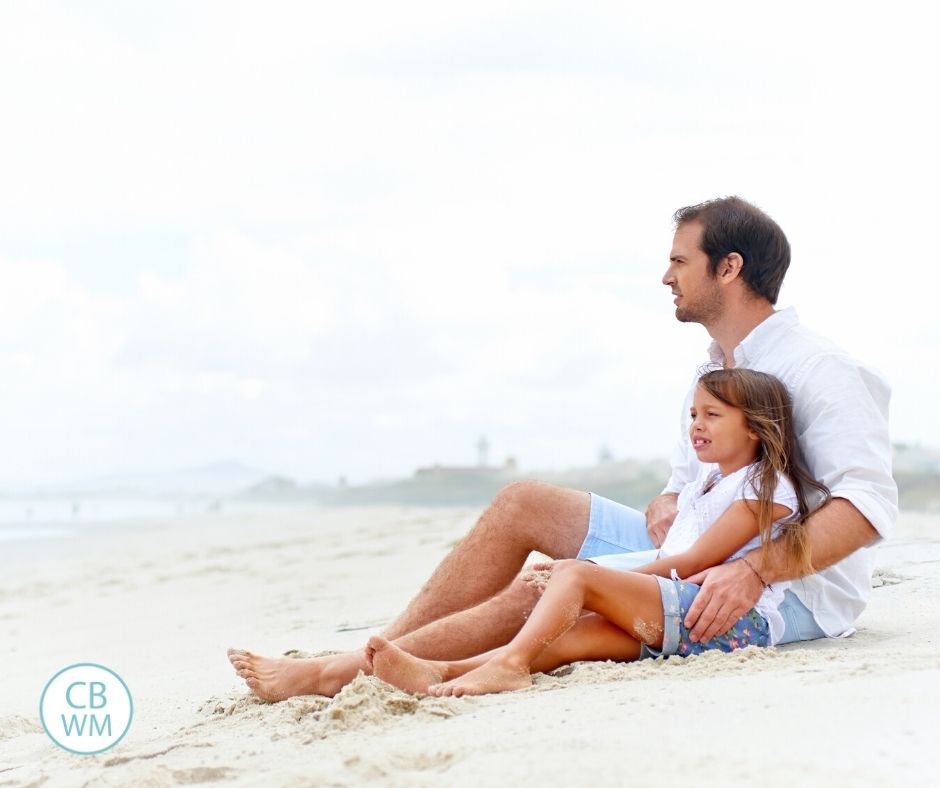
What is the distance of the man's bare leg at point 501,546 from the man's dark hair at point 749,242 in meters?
0.78

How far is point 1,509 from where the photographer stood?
80.1ft

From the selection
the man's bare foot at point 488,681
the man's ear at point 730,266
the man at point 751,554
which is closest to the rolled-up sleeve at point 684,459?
the man at point 751,554

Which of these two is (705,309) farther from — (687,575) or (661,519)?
(687,575)

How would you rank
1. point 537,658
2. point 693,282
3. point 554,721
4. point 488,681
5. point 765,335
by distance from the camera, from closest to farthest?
point 554,721, point 488,681, point 537,658, point 765,335, point 693,282

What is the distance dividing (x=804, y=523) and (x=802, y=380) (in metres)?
0.40

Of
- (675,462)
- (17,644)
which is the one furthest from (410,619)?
(17,644)

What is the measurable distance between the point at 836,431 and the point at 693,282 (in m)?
0.62

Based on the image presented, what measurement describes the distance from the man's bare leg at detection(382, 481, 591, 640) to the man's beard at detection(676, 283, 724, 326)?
602 millimetres

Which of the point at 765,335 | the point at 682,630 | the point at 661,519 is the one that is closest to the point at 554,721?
the point at 682,630

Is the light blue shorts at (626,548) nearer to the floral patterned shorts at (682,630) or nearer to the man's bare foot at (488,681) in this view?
the floral patterned shorts at (682,630)

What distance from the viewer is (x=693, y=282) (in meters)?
3.33

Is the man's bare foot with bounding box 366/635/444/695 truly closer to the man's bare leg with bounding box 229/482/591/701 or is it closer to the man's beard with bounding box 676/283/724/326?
the man's bare leg with bounding box 229/482/591/701

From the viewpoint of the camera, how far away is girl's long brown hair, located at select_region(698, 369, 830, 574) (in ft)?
9.40

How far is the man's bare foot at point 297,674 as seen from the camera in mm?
2893
